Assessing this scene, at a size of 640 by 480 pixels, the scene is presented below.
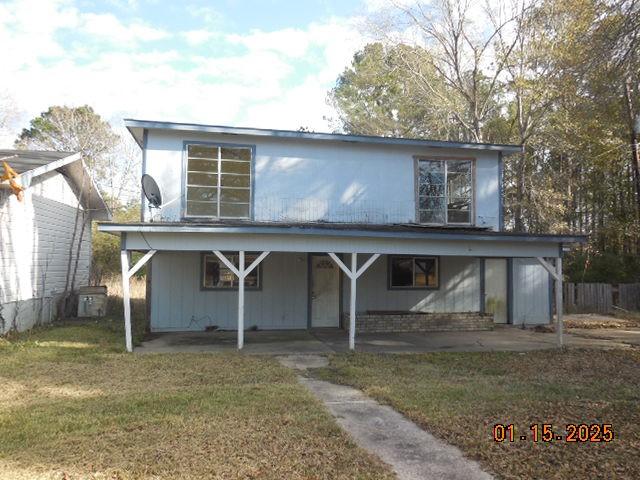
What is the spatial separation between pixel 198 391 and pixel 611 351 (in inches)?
343

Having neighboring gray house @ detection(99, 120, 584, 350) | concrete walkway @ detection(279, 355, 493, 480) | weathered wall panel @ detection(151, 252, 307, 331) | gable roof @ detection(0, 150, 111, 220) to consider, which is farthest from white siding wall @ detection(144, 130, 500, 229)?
concrete walkway @ detection(279, 355, 493, 480)

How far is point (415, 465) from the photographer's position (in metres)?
4.59

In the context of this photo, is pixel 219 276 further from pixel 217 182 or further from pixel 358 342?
pixel 358 342

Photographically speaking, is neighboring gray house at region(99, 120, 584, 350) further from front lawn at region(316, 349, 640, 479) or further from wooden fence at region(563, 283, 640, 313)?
wooden fence at region(563, 283, 640, 313)

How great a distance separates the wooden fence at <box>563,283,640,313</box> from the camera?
20.1 meters

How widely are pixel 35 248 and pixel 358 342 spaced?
8425 millimetres

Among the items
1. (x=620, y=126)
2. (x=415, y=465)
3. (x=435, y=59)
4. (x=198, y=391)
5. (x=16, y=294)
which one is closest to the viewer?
(x=415, y=465)

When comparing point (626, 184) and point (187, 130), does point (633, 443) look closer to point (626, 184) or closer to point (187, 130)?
point (187, 130)

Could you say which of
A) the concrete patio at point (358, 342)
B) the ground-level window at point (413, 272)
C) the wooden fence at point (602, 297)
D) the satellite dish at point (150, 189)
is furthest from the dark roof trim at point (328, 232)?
the wooden fence at point (602, 297)

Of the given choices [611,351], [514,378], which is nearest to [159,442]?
[514,378]

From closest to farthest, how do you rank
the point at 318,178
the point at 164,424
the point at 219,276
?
1. the point at 164,424
2. the point at 318,178
3. the point at 219,276

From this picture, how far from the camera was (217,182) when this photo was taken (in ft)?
42.2

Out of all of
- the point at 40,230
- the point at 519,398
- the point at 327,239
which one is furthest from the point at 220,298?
the point at 519,398

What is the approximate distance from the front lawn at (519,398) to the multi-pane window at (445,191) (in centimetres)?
472
